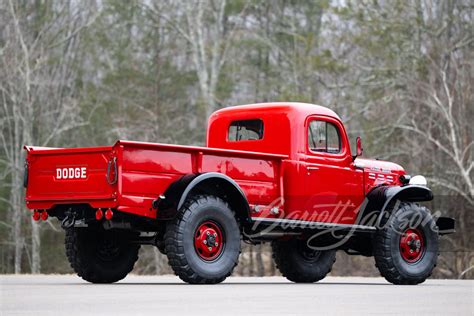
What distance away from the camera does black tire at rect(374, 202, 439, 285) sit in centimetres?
1864

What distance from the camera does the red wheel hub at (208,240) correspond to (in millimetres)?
16453

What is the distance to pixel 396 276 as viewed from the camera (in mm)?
18609

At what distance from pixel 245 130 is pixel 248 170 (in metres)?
2.22

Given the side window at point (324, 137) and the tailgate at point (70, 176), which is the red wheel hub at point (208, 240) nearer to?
the tailgate at point (70, 176)

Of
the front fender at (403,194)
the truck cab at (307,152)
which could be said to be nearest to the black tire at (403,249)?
the front fender at (403,194)

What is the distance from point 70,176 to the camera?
16.3 meters

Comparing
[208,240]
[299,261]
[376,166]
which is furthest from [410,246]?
[208,240]

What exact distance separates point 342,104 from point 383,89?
1644mm

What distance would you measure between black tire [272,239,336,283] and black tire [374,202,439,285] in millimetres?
1535

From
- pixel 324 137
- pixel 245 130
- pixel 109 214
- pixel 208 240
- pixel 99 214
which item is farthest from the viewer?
pixel 245 130

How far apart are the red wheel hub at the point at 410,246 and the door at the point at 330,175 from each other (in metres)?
0.86

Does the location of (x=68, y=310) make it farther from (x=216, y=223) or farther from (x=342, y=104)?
(x=342, y=104)

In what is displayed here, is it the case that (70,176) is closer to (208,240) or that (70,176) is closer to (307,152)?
(208,240)

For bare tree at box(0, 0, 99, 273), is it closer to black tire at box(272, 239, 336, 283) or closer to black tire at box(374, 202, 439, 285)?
black tire at box(272, 239, 336, 283)
